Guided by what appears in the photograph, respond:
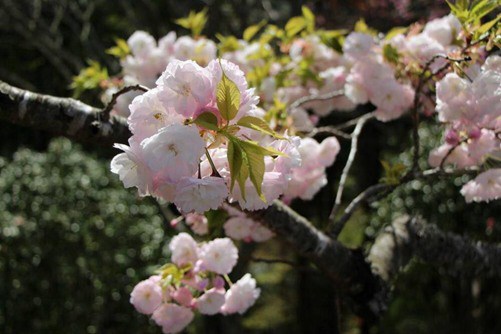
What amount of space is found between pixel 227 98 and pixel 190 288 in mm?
930

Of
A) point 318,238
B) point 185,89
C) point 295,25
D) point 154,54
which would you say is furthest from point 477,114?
point 154,54

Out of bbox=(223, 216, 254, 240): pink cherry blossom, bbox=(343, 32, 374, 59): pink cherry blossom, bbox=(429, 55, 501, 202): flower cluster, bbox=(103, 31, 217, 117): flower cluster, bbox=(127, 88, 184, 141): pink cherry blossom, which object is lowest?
bbox=(127, 88, 184, 141): pink cherry blossom

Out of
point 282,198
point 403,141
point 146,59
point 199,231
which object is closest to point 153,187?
point 199,231

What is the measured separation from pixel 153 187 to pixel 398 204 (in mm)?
3906

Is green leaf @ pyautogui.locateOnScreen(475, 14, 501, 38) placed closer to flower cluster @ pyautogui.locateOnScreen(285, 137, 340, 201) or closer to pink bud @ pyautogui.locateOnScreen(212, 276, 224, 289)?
flower cluster @ pyautogui.locateOnScreen(285, 137, 340, 201)

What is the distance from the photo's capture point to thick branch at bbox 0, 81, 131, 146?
158 cm

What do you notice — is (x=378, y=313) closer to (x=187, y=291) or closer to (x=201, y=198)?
(x=187, y=291)

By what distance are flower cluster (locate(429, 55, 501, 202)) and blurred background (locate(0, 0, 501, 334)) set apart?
0.95 meters

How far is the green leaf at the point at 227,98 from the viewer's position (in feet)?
3.56

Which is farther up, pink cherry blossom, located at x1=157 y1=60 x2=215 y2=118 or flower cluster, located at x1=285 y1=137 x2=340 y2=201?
flower cluster, located at x1=285 y1=137 x2=340 y2=201

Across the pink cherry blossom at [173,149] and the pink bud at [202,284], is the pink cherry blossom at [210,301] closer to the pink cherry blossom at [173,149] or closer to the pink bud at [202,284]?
the pink bud at [202,284]

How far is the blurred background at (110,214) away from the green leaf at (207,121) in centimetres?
179

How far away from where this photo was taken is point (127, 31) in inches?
270

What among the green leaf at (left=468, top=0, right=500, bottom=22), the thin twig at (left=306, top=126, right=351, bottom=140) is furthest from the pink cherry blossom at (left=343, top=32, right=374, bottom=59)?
the green leaf at (left=468, top=0, right=500, bottom=22)
